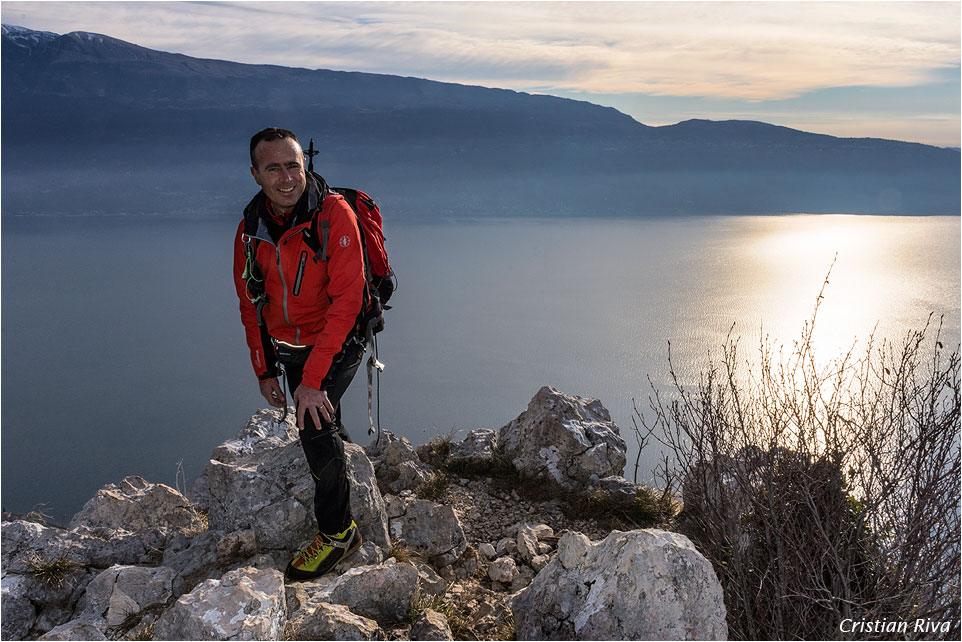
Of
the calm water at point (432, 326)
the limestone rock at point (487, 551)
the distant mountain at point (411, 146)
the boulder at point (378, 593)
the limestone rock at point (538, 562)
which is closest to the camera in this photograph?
the boulder at point (378, 593)

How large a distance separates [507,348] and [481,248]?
110 ft

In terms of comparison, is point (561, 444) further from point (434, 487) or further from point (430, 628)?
point (430, 628)

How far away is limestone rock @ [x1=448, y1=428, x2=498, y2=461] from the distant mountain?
9901 centimetres

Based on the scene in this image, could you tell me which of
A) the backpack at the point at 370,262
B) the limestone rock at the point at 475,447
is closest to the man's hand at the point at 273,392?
the backpack at the point at 370,262

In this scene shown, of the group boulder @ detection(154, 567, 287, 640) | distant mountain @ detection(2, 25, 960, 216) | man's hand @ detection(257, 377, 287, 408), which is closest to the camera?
boulder @ detection(154, 567, 287, 640)

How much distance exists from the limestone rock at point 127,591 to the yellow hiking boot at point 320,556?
62 centimetres

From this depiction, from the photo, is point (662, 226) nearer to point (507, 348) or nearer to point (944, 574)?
point (507, 348)

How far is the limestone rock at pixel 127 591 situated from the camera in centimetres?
310

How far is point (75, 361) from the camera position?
1330 inches

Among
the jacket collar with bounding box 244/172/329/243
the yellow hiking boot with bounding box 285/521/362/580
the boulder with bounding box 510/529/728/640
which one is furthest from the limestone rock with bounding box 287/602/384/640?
the jacket collar with bounding box 244/172/329/243

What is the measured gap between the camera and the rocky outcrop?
2531 millimetres

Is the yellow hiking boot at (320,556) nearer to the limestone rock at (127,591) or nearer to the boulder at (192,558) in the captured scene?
the boulder at (192,558)

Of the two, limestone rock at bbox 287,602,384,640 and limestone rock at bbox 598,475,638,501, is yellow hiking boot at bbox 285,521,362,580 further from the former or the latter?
limestone rock at bbox 598,475,638,501

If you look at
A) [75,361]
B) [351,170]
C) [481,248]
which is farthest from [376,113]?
[75,361]
